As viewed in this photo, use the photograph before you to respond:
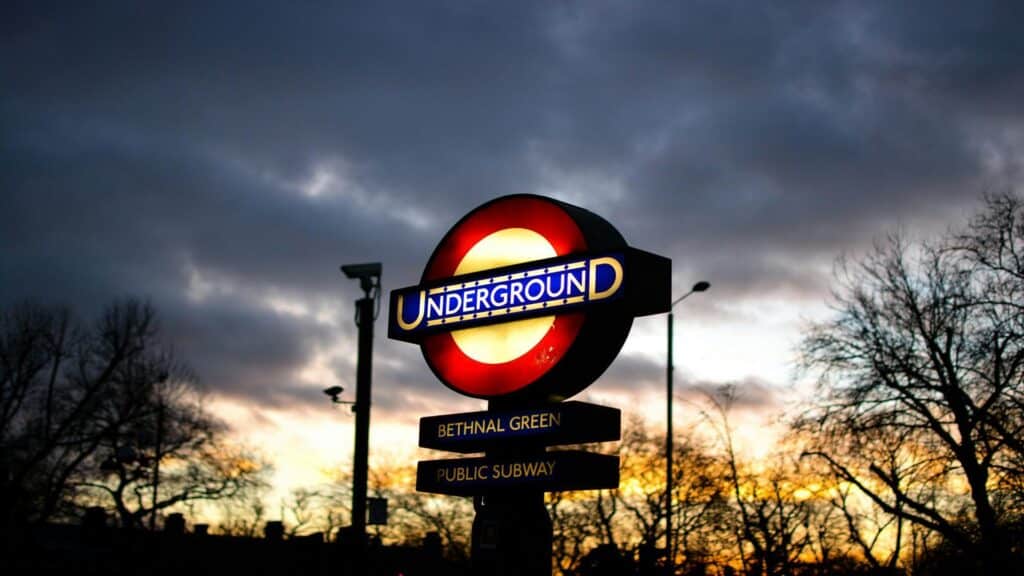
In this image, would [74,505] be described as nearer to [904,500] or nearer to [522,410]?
[904,500]

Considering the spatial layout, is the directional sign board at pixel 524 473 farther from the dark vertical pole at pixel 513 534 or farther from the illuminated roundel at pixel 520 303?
the illuminated roundel at pixel 520 303

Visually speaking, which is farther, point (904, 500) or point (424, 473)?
point (904, 500)

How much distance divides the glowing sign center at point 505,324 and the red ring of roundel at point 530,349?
0.24 ft

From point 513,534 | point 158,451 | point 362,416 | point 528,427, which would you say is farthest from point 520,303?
point 158,451

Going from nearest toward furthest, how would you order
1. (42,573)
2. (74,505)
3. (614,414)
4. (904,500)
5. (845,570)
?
(614,414)
(904,500)
(845,570)
(42,573)
(74,505)

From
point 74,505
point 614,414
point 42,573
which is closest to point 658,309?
point 614,414

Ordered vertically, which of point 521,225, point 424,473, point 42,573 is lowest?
point 42,573

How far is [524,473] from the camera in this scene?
1408 cm

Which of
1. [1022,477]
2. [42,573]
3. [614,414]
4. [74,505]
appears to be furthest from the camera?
[74,505]

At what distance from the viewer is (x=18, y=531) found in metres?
43.2

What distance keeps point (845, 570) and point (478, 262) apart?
2425 centimetres

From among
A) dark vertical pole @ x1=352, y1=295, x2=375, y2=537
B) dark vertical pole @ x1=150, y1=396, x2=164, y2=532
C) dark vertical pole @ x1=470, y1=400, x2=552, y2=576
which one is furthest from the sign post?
dark vertical pole @ x1=150, y1=396, x2=164, y2=532

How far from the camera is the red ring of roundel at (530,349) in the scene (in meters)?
14.3

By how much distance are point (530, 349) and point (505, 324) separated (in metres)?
0.61
